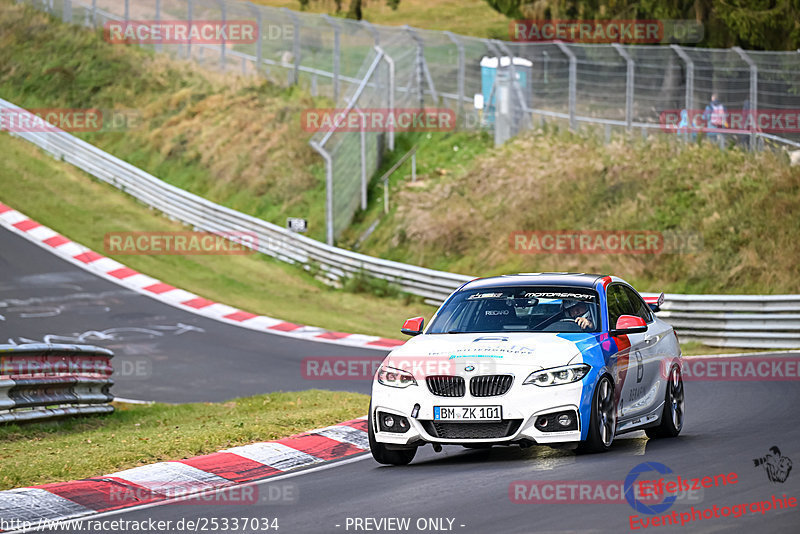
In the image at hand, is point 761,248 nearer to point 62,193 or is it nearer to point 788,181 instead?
point 788,181

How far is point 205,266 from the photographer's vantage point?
31.5 meters

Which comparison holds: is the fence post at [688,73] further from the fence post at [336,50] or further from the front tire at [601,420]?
the front tire at [601,420]

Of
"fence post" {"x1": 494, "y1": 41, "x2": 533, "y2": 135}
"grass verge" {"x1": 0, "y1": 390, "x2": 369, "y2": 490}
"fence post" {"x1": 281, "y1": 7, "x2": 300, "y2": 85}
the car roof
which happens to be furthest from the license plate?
"fence post" {"x1": 281, "y1": 7, "x2": 300, "y2": 85}

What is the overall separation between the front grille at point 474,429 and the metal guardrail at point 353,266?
13.7 m

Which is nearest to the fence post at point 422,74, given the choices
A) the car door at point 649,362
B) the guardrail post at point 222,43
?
the guardrail post at point 222,43

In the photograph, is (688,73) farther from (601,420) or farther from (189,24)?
(189,24)

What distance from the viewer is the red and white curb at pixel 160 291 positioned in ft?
79.6

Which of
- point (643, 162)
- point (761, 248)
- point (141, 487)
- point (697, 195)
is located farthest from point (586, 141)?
point (141, 487)

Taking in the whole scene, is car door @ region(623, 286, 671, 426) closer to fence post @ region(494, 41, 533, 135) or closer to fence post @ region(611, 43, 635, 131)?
fence post @ region(611, 43, 635, 131)

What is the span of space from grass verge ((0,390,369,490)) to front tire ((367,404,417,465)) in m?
1.69

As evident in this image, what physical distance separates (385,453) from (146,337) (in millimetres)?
14453

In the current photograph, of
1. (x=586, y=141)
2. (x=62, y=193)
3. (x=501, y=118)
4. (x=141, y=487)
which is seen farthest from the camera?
(x=62, y=193)

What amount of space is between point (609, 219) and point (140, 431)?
54.9ft

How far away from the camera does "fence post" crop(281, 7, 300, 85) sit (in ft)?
121
